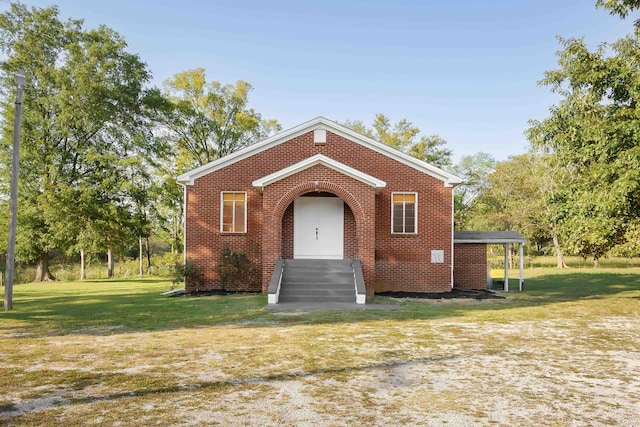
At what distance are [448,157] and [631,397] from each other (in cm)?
3545

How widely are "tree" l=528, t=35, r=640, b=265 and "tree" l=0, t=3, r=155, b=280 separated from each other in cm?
2310

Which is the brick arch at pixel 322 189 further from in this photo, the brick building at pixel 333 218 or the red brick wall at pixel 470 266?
the red brick wall at pixel 470 266

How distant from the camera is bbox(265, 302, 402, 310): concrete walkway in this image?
13477mm

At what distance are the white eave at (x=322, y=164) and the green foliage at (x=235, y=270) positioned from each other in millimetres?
3039

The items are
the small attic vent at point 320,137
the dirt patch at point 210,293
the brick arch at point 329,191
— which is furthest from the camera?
the small attic vent at point 320,137

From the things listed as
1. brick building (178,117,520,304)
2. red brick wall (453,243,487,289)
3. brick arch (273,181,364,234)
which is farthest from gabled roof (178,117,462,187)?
red brick wall (453,243,487,289)

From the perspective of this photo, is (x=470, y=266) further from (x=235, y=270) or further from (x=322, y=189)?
(x=235, y=270)

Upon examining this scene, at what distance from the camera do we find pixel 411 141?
4044cm

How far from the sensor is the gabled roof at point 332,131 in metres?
18.2

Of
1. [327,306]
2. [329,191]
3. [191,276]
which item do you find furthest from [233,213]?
[327,306]

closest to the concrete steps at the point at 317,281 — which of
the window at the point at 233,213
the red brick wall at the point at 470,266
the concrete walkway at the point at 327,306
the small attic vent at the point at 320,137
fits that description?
the concrete walkway at the point at 327,306

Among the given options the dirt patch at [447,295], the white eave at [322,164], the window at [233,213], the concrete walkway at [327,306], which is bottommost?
the dirt patch at [447,295]

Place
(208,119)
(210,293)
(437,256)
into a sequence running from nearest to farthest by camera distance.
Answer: (210,293) < (437,256) < (208,119)

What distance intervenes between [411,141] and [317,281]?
27.0 m
